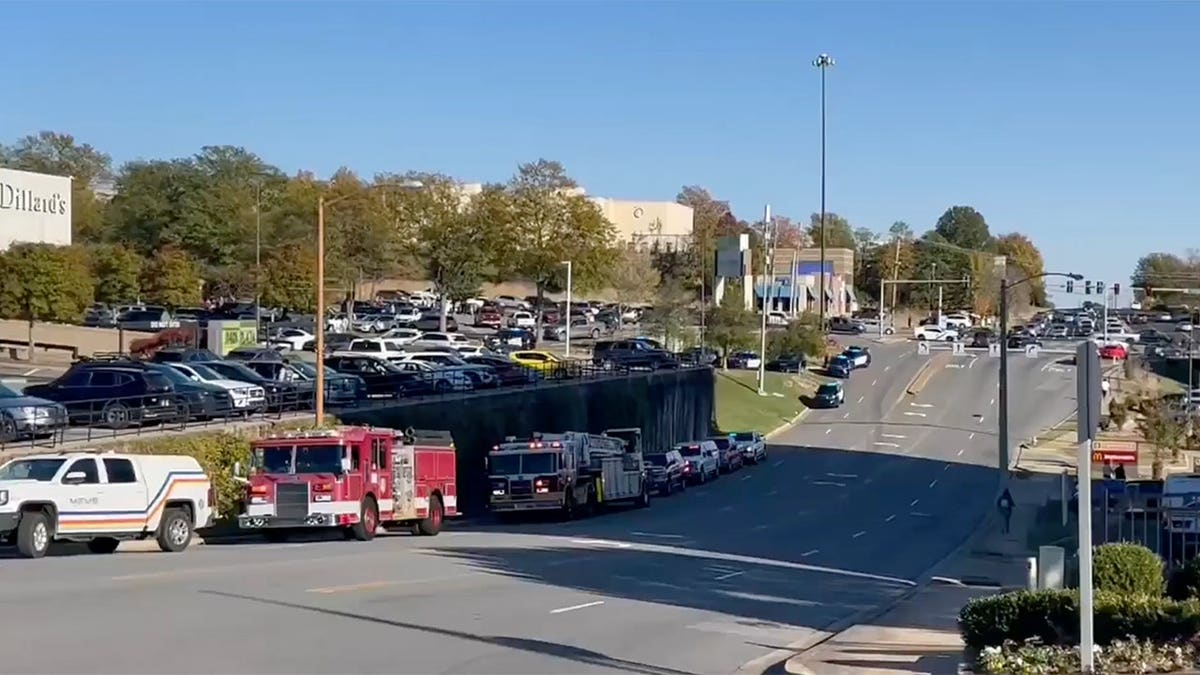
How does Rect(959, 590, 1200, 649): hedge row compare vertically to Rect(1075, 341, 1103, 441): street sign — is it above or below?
below

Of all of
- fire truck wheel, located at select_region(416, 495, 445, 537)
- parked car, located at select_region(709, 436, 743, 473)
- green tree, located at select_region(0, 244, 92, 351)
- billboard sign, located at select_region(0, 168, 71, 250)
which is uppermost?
billboard sign, located at select_region(0, 168, 71, 250)

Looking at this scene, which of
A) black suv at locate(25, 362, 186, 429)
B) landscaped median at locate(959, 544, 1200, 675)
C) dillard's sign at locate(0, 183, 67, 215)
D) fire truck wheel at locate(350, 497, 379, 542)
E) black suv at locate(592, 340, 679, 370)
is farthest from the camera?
dillard's sign at locate(0, 183, 67, 215)

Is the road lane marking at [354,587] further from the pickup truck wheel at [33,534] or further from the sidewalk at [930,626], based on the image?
the sidewalk at [930,626]

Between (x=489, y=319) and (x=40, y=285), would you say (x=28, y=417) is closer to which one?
(x=40, y=285)

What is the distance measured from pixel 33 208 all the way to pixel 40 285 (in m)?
12.1

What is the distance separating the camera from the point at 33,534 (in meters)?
26.8

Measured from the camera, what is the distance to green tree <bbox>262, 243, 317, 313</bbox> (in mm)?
89438

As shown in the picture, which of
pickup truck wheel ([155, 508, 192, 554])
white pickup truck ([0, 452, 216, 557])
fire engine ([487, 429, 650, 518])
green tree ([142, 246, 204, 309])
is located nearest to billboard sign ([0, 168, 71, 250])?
green tree ([142, 246, 204, 309])

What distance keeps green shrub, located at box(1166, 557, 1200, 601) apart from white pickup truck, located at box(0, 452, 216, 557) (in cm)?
1803

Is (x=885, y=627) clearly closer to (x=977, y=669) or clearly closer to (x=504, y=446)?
(x=977, y=669)

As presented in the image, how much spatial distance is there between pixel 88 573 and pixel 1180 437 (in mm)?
67316

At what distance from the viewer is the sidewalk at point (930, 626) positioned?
17.7 metres

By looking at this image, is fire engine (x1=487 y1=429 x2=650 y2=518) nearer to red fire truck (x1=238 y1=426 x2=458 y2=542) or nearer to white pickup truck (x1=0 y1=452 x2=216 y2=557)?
red fire truck (x1=238 y1=426 x2=458 y2=542)

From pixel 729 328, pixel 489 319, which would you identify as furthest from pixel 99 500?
pixel 489 319
